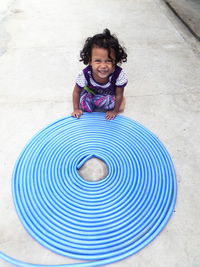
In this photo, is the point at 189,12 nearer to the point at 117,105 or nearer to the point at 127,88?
the point at 127,88

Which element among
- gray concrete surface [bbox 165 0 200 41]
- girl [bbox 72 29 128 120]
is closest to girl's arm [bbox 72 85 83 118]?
girl [bbox 72 29 128 120]

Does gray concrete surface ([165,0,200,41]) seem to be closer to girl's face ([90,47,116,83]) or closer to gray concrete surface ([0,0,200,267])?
gray concrete surface ([0,0,200,267])

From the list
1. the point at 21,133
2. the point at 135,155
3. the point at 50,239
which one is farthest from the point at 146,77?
the point at 50,239

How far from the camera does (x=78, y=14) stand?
3.89 meters

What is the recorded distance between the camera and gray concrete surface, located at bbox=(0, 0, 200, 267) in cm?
148

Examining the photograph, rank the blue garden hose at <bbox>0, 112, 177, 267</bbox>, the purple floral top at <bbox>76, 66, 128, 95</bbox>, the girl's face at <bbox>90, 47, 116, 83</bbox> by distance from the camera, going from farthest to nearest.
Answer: the purple floral top at <bbox>76, 66, 128, 95</bbox> → the girl's face at <bbox>90, 47, 116, 83</bbox> → the blue garden hose at <bbox>0, 112, 177, 267</bbox>

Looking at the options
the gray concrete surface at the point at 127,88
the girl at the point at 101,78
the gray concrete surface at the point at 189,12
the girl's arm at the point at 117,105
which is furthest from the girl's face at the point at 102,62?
the gray concrete surface at the point at 189,12

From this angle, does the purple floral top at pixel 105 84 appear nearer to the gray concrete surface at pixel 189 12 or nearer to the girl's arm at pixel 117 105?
the girl's arm at pixel 117 105

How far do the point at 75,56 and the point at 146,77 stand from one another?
0.92m

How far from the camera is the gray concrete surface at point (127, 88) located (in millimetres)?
1480

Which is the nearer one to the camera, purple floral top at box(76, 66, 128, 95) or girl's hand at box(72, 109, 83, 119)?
purple floral top at box(76, 66, 128, 95)

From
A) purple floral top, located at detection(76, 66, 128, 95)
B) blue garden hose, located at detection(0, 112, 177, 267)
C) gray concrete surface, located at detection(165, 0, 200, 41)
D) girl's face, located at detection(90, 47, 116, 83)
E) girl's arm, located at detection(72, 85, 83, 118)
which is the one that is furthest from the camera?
gray concrete surface, located at detection(165, 0, 200, 41)

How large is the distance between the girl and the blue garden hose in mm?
137

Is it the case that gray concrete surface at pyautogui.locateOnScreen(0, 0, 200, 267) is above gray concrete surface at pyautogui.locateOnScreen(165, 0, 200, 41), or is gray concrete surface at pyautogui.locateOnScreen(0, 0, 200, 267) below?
below
